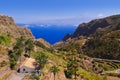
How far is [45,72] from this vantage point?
119 meters

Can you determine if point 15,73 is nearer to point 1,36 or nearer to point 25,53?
point 25,53

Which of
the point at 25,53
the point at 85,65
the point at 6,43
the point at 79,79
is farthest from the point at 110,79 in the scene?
the point at 6,43

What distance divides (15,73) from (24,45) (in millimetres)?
39647

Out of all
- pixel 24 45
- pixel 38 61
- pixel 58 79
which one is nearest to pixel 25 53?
pixel 24 45

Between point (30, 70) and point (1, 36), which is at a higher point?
point (1, 36)

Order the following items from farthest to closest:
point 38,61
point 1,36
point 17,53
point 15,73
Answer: point 1,36, point 17,53, point 38,61, point 15,73

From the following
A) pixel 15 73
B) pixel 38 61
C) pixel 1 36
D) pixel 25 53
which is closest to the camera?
pixel 15 73

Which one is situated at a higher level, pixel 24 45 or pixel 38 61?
pixel 24 45

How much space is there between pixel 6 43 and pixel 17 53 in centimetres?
2774

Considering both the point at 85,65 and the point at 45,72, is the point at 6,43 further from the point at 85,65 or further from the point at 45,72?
the point at 85,65

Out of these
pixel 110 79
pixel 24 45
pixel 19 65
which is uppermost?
pixel 24 45

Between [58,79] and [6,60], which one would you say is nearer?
[58,79]

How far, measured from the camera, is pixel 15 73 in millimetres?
116625

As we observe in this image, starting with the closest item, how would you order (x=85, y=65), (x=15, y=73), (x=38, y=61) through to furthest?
1. (x=15, y=73)
2. (x=38, y=61)
3. (x=85, y=65)
